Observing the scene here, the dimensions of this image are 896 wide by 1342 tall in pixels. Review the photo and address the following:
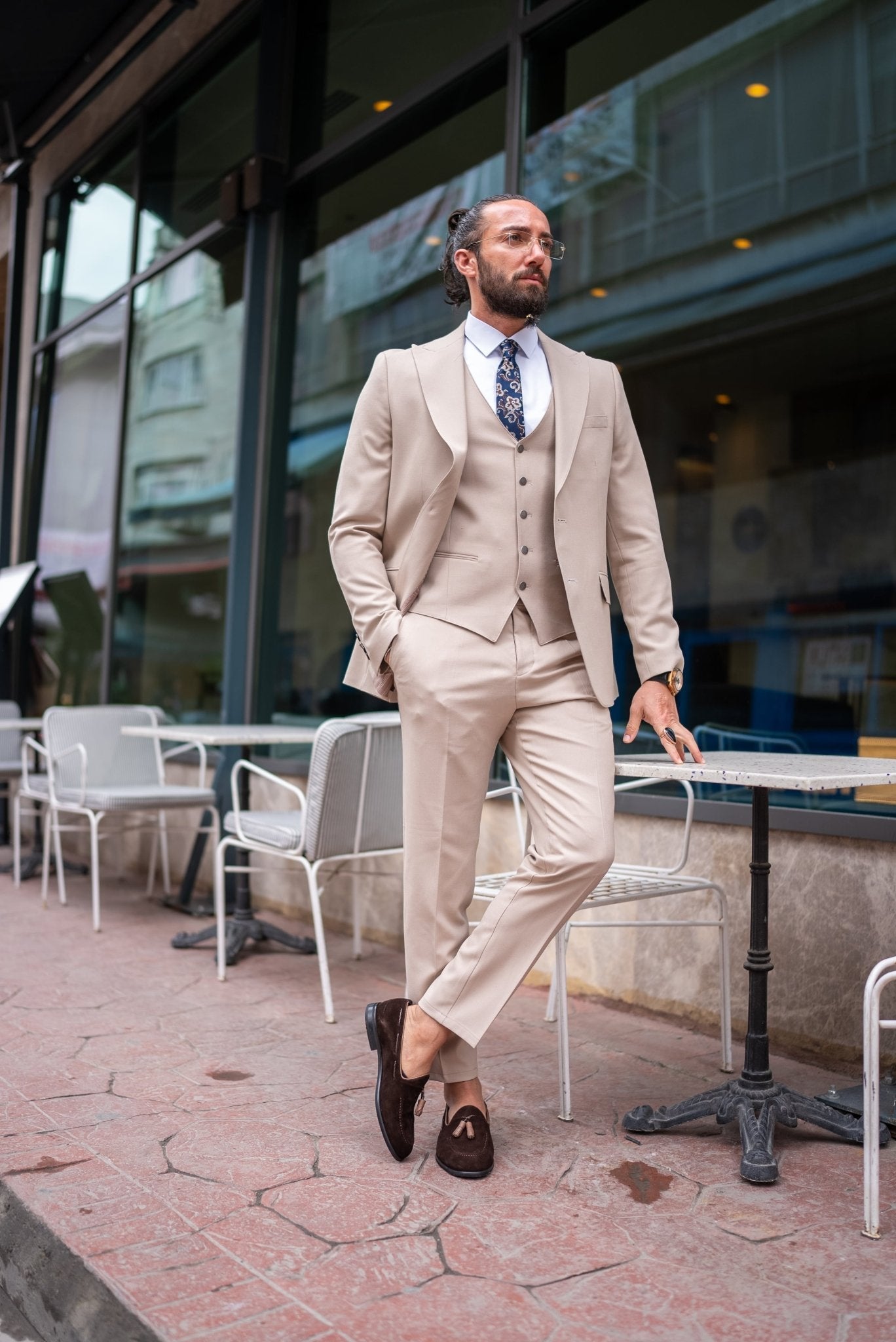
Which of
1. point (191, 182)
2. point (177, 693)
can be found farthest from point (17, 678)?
point (191, 182)

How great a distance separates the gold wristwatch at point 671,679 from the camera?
2314mm

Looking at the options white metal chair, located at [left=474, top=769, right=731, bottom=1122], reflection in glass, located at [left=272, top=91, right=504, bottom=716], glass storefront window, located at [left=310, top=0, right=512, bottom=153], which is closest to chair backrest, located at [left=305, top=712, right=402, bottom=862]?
white metal chair, located at [left=474, top=769, right=731, bottom=1122]

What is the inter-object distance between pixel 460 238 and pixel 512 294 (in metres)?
0.21

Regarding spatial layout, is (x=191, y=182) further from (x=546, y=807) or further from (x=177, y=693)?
(x=546, y=807)

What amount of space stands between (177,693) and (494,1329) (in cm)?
517

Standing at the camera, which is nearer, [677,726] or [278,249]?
[677,726]

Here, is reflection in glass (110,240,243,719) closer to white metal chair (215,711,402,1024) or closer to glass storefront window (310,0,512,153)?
glass storefront window (310,0,512,153)

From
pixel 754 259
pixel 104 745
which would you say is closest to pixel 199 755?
pixel 104 745

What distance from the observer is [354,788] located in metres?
3.54

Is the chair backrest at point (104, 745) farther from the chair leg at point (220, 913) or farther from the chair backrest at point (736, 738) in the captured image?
the chair backrest at point (736, 738)

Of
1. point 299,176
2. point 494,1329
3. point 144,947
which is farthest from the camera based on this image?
point 299,176

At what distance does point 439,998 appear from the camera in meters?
2.17

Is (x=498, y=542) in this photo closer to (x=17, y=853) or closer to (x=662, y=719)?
(x=662, y=719)

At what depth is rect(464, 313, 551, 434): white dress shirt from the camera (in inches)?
91.9
